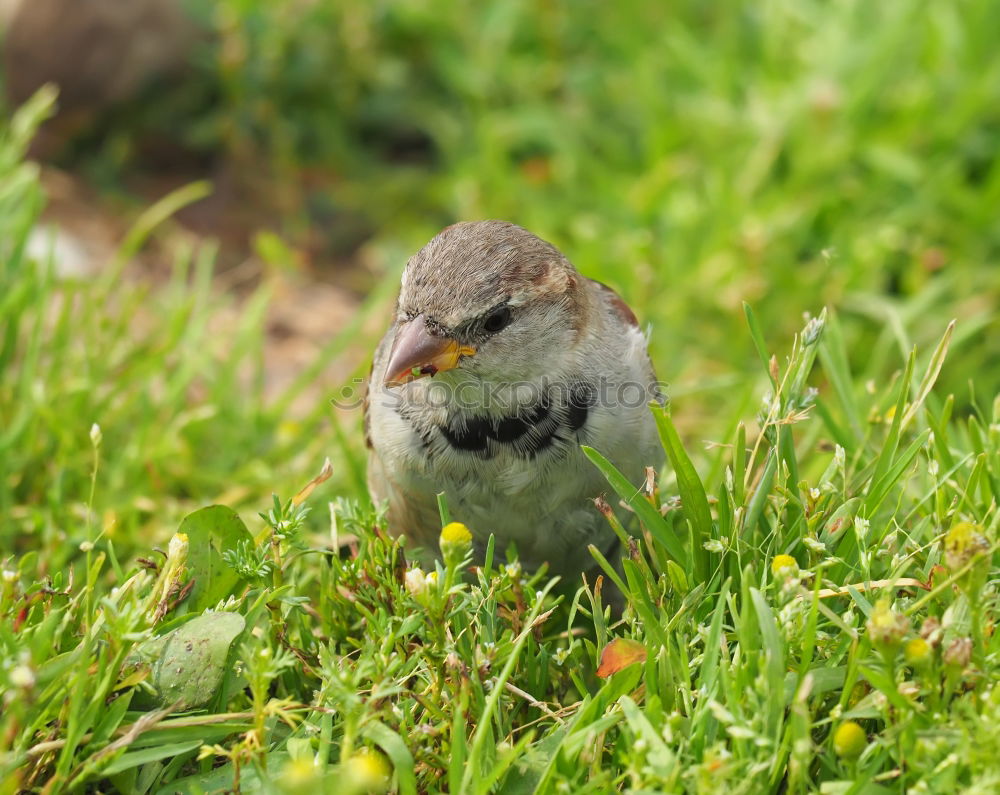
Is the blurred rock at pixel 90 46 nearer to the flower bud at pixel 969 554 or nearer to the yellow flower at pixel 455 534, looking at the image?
the yellow flower at pixel 455 534

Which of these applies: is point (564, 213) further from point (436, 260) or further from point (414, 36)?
point (436, 260)

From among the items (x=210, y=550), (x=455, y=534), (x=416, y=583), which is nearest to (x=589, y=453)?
(x=455, y=534)

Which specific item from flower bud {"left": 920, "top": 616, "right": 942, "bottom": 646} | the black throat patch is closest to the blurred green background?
the black throat patch

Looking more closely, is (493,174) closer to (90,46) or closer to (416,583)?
(90,46)

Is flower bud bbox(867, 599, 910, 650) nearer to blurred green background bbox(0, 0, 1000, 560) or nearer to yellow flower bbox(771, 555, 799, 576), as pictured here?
yellow flower bbox(771, 555, 799, 576)

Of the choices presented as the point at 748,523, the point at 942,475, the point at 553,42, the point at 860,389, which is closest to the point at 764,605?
the point at 748,523

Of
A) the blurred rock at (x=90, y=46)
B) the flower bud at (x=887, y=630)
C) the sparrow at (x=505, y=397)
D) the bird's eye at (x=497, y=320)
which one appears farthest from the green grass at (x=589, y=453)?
the bird's eye at (x=497, y=320)

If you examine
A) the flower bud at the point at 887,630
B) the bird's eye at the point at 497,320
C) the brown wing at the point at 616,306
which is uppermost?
the bird's eye at the point at 497,320
